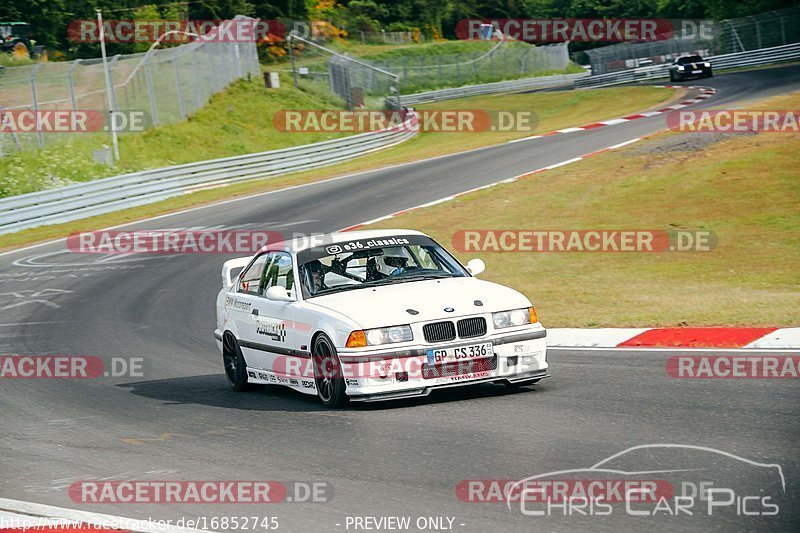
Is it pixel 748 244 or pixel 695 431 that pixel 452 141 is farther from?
pixel 695 431

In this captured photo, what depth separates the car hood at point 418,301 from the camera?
8453 mm

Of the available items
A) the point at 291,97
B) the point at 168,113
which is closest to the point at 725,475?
the point at 168,113

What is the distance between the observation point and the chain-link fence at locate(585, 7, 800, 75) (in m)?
62.8

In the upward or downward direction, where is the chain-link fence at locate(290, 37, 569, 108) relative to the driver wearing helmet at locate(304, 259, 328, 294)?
downward

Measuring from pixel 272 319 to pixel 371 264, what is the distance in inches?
39.4

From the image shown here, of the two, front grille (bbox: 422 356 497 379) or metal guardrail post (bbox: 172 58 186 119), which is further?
metal guardrail post (bbox: 172 58 186 119)

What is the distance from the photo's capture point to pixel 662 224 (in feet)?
64.4

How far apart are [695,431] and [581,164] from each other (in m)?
20.0

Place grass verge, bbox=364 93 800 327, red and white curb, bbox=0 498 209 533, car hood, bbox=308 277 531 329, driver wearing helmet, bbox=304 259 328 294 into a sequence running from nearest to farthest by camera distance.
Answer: red and white curb, bbox=0 498 209 533 < car hood, bbox=308 277 531 329 < driver wearing helmet, bbox=304 259 328 294 < grass verge, bbox=364 93 800 327

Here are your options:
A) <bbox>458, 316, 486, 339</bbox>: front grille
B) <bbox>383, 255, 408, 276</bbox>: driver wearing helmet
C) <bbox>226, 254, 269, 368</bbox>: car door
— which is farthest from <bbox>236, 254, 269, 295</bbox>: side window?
<bbox>458, 316, 486, 339</bbox>: front grille

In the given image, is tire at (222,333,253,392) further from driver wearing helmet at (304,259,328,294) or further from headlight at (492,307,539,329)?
headlight at (492,307,539,329)

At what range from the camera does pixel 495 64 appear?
74375mm

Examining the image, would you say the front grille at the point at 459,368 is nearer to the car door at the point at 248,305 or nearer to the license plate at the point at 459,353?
the license plate at the point at 459,353

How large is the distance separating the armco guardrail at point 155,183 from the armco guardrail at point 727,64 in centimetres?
2318
